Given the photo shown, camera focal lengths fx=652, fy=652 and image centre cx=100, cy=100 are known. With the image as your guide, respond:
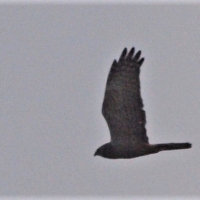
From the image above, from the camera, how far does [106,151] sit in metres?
9.95

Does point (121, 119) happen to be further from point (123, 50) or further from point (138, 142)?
point (123, 50)

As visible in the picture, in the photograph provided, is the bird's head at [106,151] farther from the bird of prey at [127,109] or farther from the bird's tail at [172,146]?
the bird's tail at [172,146]

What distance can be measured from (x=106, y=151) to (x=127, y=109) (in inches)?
34.0

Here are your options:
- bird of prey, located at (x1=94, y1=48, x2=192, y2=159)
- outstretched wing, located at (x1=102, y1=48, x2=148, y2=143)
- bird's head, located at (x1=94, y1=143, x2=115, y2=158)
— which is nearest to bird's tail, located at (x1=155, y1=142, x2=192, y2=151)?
bird of prey, located at (x1=94, y1=48, x2=192, y2=159)

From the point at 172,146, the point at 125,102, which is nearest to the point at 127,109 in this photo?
the point at 125,102

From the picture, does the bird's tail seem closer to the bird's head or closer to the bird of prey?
the bird of prey

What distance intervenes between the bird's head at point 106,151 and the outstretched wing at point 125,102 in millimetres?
229

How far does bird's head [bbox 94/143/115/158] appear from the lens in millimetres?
9875

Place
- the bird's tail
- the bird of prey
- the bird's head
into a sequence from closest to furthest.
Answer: the bird's tail, the bird of prey, the bird's head

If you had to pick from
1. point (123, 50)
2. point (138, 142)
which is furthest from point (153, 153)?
point (123, 50)

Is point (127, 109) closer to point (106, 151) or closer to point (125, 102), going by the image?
point (125, 102)

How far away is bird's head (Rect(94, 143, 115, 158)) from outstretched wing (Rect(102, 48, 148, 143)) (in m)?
0.23

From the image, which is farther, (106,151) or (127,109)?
(106,151)

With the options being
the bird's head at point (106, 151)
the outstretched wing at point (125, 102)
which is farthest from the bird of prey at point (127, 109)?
the bird's head at point (106, 151)
